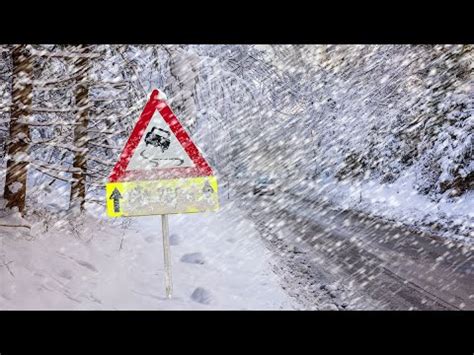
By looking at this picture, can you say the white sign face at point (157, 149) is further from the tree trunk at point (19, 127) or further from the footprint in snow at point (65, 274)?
the tree trunk at point (19, 127)

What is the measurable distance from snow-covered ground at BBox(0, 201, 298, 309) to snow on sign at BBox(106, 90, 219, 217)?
155cm

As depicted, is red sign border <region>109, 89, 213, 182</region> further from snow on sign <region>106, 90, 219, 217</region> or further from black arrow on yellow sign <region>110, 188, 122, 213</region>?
black arrow on yellow sign <region>110, 188, 122, 213</region>

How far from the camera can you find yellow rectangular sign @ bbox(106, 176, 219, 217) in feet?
12.5

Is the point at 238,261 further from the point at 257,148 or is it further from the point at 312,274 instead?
the point at 257,148

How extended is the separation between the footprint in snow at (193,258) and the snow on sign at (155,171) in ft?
13.0

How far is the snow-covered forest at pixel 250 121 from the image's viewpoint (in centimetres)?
605

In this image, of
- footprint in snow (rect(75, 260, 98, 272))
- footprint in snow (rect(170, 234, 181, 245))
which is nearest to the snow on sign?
footprint in snow (rect(75, 260, 98, 272))

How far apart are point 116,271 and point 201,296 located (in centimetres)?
153

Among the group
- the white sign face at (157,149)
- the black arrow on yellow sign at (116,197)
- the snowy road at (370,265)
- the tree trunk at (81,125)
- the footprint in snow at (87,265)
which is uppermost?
the tree trunk at (81,125)

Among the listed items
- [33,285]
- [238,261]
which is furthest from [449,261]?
[33,285]

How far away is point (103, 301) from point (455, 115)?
586 inches

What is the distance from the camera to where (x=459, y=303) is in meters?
5.96

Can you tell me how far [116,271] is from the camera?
20.0ft

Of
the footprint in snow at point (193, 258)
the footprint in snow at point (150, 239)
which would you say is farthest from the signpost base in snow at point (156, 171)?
the footprint in snow at point (150, 239)
